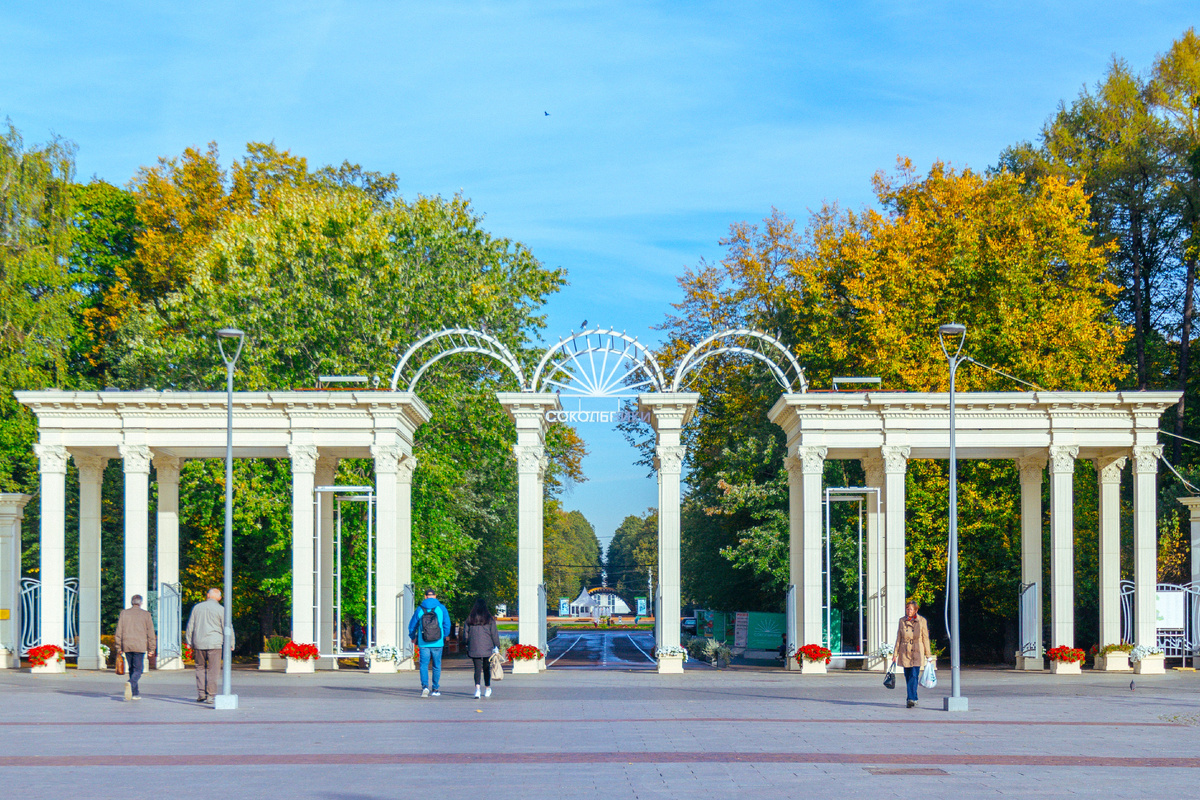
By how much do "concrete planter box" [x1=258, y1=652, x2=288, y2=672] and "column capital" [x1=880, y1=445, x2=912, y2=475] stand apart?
15.1 metres

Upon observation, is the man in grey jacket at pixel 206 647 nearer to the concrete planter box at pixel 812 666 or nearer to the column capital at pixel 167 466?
the column capital at pixel 167 466

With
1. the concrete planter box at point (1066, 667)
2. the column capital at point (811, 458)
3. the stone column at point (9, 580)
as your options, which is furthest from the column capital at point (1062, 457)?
the stone column at point (9, 580)

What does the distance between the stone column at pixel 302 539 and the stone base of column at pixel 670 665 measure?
792cm

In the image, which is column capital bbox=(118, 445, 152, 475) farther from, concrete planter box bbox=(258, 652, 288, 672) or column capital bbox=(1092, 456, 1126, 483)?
column capital bbox=(1092, 456, 1126, 483)

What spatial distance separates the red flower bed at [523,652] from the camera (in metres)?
27.5

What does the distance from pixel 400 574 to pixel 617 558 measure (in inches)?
5633

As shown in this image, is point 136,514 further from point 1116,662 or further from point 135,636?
point 1116,662

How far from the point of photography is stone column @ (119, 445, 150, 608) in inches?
1109

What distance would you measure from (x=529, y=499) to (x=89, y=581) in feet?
35.6

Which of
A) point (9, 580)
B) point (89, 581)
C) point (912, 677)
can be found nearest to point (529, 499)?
point (89, 581)

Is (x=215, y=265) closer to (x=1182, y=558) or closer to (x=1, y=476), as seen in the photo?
(x=1, y=476)

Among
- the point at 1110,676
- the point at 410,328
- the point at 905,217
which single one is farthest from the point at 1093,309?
the point at 410,328

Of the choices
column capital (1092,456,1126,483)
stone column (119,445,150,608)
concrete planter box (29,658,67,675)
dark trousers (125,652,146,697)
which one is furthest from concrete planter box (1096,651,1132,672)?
concrete planter box (29,658,67,675)

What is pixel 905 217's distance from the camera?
40.4 metres
